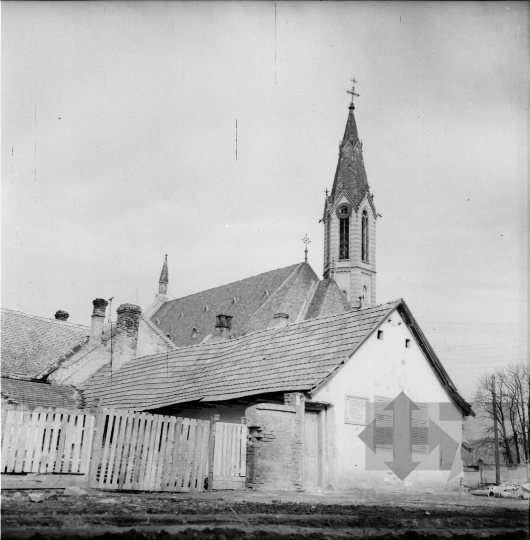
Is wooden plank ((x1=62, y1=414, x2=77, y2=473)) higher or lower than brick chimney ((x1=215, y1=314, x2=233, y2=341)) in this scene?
lower

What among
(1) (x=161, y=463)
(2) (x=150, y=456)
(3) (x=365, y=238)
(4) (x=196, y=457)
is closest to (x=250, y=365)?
(4) (x=196, y=457)

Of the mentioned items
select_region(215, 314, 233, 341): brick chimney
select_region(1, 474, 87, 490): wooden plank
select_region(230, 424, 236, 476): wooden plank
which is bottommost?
select_region(1, 474, 87, 490): wooden plank

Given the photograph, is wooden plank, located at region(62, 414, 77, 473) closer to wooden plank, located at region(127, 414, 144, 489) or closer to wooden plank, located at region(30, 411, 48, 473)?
wooden plank, located at region(30, 411, 48, 473)

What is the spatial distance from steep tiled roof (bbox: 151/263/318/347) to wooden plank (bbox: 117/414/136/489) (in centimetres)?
3529

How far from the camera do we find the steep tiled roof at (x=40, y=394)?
23.9 metres

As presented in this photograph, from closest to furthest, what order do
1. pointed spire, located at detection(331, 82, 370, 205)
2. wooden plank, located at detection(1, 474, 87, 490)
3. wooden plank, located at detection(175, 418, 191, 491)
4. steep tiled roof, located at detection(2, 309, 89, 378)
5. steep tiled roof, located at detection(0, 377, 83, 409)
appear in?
wooden plank, located at detection(1, 474, 87, 490) < wooden plank, located at detection(175, 418, 191, 491) < steep tiled roof, located at detection(0, 377, 83, 409) < steep tiled roof, located at detection(2, 309, 89, 378) < pointed spire, located at detection(331, 82, 370, 205)

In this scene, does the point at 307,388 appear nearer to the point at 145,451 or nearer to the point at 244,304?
the point at 145,451

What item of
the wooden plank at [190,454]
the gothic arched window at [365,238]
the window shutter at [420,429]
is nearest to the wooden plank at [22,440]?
Answer: the wooden plank at [190,454]

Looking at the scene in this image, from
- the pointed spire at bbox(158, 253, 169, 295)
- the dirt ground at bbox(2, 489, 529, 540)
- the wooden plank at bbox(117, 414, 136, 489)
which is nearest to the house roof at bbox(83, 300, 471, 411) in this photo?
the wooden plank at bbox(117, 414, 136, 489)

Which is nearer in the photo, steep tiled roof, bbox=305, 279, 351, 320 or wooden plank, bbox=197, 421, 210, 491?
wooden plank, bbox=197, 421, 210, 491

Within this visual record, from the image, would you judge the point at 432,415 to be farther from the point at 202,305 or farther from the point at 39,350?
the point at 202,305

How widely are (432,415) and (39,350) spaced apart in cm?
1917

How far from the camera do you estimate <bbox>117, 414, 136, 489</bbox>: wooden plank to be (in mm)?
11688

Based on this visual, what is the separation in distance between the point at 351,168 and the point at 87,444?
5736 centimetres
